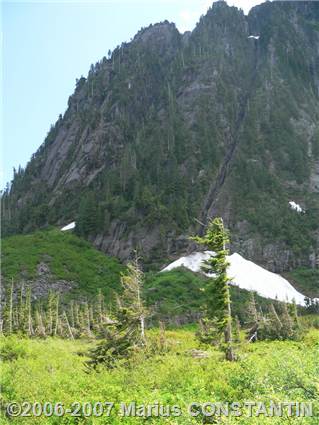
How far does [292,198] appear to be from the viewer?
151 metres

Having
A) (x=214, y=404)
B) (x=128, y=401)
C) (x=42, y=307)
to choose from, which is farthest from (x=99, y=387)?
(x=42, y=307)

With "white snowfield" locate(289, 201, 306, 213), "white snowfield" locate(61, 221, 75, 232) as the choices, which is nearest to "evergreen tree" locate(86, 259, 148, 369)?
"white snowfield" locate(289, 201, 306, 213)

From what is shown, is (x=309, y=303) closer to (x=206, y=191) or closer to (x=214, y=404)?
(x=206, y=191)

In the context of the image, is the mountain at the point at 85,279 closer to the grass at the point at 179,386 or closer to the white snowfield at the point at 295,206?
the white snowfield at the point at 295,206

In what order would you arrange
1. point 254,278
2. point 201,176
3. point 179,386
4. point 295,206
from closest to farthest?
1. point 179,386
2. point 254,278
3. point 295,206
4. point 201,176

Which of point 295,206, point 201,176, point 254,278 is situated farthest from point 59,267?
point 295,206

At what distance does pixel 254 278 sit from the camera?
118125mm

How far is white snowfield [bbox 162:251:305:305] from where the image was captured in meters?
112

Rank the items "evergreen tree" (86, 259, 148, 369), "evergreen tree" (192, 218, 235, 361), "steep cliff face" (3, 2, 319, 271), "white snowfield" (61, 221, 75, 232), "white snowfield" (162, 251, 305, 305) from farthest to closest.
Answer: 1. "white snowfield" (61, 221, 75, 232)
2. "steep cliff face" (3, 2, 319, 271)
3. "white snowfield" (162, 251, 305, 305)
4. "evergreen tree" (192, 218, 235, 361)
5. "evergreen tree" (86, 259, 148, 369)

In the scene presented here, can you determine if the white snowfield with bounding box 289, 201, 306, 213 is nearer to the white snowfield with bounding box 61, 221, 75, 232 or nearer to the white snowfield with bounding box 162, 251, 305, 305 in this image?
the white snowfield with bounding box 162, 251, 305, 305

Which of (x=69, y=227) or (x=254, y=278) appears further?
(x=69, y=227)

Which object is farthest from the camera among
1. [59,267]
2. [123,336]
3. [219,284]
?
[59,267]

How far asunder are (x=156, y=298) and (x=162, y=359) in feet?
231

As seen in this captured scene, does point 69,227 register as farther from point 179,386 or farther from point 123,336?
point 179,386
